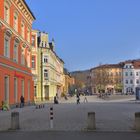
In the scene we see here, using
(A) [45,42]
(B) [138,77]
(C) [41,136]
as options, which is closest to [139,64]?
(B) [138,77]

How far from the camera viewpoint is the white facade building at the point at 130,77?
537 ft

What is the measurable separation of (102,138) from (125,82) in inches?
5990

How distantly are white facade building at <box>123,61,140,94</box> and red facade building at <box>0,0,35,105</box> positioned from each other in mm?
113672

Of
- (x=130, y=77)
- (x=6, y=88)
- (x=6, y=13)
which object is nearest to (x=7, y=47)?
(x=6, y=13)

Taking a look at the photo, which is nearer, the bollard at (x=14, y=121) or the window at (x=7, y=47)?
the bollard at (x=14, y=121)

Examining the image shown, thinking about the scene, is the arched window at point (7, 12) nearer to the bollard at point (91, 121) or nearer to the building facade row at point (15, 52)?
the building facade row at point (15, 52)

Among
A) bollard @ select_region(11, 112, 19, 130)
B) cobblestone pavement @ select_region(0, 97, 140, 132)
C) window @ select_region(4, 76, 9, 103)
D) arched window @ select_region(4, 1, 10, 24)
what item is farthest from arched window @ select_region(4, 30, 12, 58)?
bollard @ select_region(11, 112, 19, 130)

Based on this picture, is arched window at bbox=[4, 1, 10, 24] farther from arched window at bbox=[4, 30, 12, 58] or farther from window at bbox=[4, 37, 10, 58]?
window at bbox=[4, 37, 10, 58]

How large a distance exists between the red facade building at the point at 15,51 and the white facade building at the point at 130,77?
114 meters

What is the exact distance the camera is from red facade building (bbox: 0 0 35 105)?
37.3m

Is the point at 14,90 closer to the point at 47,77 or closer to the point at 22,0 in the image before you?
the point at 22,0

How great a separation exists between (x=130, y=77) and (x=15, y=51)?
124 meters

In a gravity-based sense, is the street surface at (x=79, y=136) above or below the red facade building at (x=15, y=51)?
below

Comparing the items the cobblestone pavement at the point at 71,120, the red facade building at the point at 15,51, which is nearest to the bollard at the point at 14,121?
the cobblestone pavement at the point at 71,120
